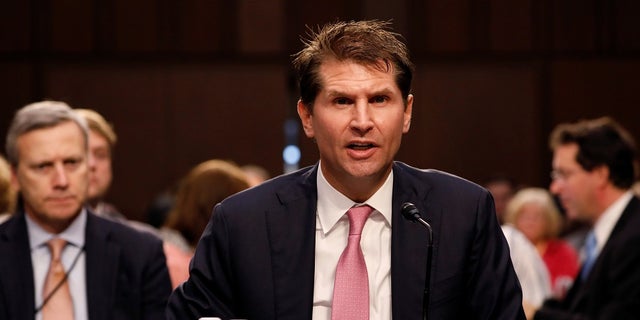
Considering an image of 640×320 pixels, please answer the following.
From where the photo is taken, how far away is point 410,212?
2.63 m

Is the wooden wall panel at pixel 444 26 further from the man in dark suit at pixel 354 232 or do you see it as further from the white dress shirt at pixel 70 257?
the man in dark suit at pixel 354 232

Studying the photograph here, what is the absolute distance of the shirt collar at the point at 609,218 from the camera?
17.1 feet

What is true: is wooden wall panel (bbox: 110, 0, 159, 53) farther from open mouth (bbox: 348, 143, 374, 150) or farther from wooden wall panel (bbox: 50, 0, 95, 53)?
open mouth (bbox: 348, 143, 374, 150)

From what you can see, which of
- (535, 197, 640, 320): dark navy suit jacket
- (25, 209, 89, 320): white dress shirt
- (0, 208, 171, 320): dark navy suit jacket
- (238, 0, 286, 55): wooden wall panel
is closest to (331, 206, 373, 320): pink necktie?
(0, 208, 171, 320): dark navy suit jacket

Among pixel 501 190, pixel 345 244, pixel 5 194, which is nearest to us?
pixel 345 244

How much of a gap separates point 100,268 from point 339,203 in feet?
3.83

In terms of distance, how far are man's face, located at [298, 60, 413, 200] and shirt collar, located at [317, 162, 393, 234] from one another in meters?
0.09

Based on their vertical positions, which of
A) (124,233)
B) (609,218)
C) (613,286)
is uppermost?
(124,233)

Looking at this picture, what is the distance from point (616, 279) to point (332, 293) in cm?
197

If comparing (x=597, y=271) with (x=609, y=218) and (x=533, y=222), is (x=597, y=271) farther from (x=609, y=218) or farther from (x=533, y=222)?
(x=533, y=222)

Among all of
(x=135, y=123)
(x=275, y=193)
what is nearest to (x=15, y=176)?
(x=275, y=193)

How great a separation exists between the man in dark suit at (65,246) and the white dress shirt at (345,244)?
41.8 inches

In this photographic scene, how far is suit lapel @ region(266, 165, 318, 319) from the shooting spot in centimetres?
275

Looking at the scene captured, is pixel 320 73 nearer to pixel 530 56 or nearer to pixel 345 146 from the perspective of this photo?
pixel 345 146
